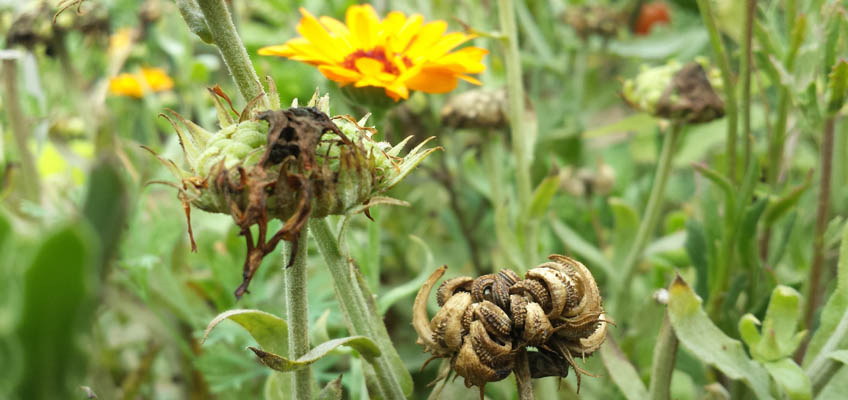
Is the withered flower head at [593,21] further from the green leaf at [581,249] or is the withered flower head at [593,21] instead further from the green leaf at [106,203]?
the green leaf at [106,203]

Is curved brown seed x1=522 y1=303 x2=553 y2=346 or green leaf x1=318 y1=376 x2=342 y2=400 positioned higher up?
curved brown seed x1=522 y1=303 x2=553 y2=346

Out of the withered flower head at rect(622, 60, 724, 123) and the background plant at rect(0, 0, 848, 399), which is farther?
the withered flower head at rect(622, 60, 724, 123)

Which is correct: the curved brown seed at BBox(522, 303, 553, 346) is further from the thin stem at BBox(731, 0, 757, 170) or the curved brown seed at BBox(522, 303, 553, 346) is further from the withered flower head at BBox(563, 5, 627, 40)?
the withered flower head at BBox(563, 5, 627, 40)

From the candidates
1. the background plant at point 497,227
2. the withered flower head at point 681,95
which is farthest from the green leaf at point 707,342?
the withered flower head at point 681,95

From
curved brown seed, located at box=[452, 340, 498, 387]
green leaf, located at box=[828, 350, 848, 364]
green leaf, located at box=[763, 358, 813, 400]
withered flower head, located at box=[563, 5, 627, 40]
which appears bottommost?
green leaf, located at box=[763, 358, 813, 400]

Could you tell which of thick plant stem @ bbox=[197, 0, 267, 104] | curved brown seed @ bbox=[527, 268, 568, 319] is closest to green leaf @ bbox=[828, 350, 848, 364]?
curved brown seed @ bbox=[527, 268, 568, 319]
